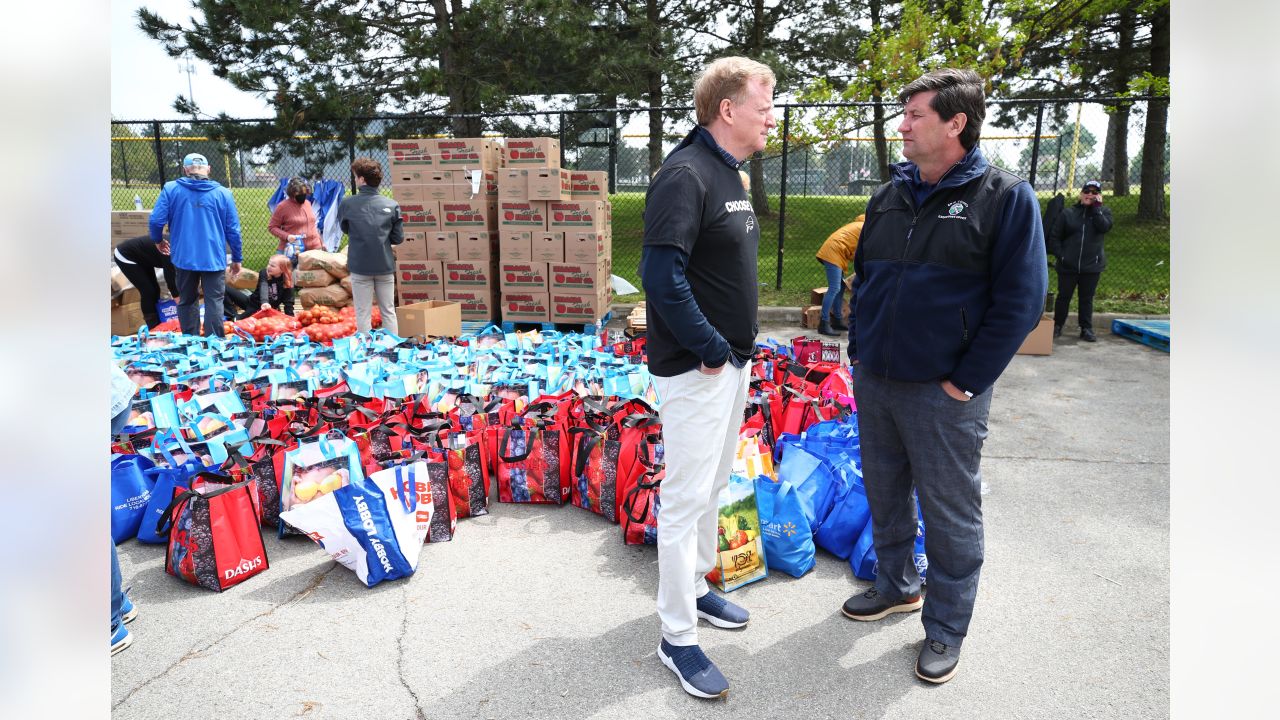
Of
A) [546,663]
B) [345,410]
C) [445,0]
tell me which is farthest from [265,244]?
[546,663]

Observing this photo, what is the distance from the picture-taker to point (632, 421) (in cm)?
415

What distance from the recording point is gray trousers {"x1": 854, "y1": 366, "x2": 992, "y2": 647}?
271 centimetres

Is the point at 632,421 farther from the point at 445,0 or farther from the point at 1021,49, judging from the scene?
the point at 445,0

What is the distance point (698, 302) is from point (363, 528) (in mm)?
1822

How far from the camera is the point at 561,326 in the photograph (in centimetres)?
930

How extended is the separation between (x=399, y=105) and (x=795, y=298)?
8.33 metres

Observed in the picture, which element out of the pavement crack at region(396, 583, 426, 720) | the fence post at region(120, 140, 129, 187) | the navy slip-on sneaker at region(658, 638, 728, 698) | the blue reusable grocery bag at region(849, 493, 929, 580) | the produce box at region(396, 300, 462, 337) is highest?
the fence post at region(120, 140, 129, 187)

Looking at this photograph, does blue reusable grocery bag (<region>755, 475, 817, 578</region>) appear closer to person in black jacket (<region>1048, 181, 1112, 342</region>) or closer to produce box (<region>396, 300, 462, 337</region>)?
produce box (<region>396, 300, 462, 337</region>)

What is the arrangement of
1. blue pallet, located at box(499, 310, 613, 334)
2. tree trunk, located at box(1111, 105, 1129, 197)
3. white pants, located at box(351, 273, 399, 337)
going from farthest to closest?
tree trunk, located at box(1111, 105, 1129, 197) < blue pallet, located at box(499, 310, 613, 334) < white pants, located at box(351, 273, 399, 337)

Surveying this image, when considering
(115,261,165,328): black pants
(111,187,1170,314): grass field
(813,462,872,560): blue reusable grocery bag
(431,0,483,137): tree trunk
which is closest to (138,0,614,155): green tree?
(431,0,483,137): tree trunk

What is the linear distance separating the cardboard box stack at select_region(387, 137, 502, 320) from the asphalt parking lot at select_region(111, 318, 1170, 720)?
545 centimetres

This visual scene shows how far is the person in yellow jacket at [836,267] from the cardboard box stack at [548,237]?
2.66 metres

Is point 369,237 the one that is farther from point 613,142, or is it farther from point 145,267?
point 613,142
